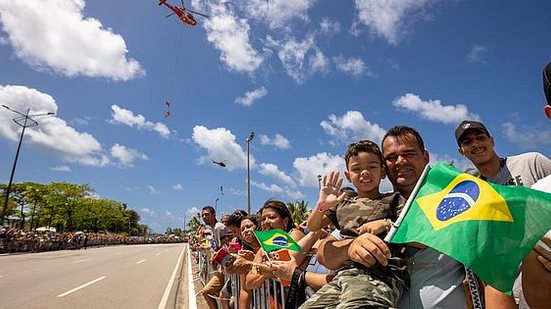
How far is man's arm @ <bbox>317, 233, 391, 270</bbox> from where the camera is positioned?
4.87 ft

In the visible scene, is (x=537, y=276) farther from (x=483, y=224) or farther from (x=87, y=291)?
(x=87, y=291)

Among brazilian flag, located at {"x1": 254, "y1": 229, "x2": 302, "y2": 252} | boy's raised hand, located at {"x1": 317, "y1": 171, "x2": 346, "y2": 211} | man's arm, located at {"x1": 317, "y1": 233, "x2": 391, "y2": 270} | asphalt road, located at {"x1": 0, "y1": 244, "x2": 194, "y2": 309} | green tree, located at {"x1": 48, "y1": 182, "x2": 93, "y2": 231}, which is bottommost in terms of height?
asphalt road, located at {"x1": 0, "y1": 244, "x2": 194, "y2": 309}

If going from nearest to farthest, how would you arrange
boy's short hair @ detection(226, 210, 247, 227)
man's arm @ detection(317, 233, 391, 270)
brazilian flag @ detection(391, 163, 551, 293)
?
1. brazilian flag @ detection(391, 163, 551, 293)
2. man's arm @ detection(317, 233, 391, 270)
3. boy's short hair @ detection(226, 210, 247, 227)

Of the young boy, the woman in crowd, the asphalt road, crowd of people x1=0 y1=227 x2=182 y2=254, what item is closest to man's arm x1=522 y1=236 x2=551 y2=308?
the young boy

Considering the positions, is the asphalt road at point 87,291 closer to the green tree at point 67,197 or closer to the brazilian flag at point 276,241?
the brazilian flag at point 276,241

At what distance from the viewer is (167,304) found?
325 inches

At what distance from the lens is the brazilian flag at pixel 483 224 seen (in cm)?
117

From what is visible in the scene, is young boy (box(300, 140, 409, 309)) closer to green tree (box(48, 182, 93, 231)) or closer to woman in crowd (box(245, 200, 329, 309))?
woman in crowd (box(245, 200, 329, 309))

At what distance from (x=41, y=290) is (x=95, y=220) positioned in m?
75.7

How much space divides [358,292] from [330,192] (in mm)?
856

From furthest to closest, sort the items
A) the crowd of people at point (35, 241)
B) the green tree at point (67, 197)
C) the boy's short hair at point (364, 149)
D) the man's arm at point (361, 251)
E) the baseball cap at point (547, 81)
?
the green tree at point (67, 197)
the crowd of people at point (35, 241)
the boy's short hair at point (364, 149)
the man's arm at point (361, 251)
the baseball cap at point (547, 81)

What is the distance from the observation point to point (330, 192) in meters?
2.26

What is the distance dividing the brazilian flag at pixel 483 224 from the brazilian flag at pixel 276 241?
1427mm

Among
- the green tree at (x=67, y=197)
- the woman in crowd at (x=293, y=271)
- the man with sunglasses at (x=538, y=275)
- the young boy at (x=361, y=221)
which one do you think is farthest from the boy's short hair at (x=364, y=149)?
the green tree at (x=67, y=197)
